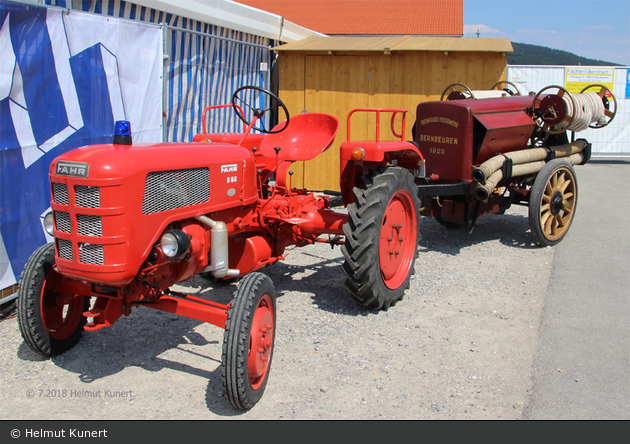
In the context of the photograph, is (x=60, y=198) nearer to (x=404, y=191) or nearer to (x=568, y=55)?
(x=404, y=191)

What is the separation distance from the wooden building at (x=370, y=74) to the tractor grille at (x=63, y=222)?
21.9ft

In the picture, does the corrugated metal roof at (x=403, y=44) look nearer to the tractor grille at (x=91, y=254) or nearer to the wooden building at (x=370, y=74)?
the wooden building at (x=370, y=74)

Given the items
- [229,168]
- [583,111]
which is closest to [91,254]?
[229,168]

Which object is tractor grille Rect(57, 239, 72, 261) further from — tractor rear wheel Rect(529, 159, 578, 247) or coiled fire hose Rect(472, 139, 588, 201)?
tractor rear wheel Rect(529, 159, 578, 247)

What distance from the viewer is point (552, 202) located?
6785 mm

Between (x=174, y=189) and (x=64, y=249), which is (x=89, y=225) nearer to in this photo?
(x=64, y=249)

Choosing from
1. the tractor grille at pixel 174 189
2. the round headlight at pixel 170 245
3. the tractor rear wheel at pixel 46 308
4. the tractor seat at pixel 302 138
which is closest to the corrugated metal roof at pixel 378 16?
the tractor seat at pixel 302 138

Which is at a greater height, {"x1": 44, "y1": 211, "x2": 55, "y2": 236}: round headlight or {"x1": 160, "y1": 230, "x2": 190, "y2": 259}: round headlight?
{"x1": 44, "y1": 211, "x2": 55, "y2": 236}: round headlight

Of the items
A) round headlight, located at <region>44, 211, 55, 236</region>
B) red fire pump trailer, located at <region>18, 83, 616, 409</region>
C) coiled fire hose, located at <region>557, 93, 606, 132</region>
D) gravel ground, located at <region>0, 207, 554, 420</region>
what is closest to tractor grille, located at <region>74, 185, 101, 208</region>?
red fire pump trailer, located at <region>18, 83, 616, 409</region>

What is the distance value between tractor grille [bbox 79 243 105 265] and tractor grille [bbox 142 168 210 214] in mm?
307

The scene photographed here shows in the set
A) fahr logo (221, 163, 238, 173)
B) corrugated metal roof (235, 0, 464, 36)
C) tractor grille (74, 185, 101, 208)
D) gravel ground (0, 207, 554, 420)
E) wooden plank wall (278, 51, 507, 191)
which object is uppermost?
corrugated metal roof (235, 0, 464, 36)

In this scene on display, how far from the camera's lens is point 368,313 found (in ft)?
15.3

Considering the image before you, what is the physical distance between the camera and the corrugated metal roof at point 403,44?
8523 millimetres

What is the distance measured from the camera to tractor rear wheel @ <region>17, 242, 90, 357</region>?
3.45m
